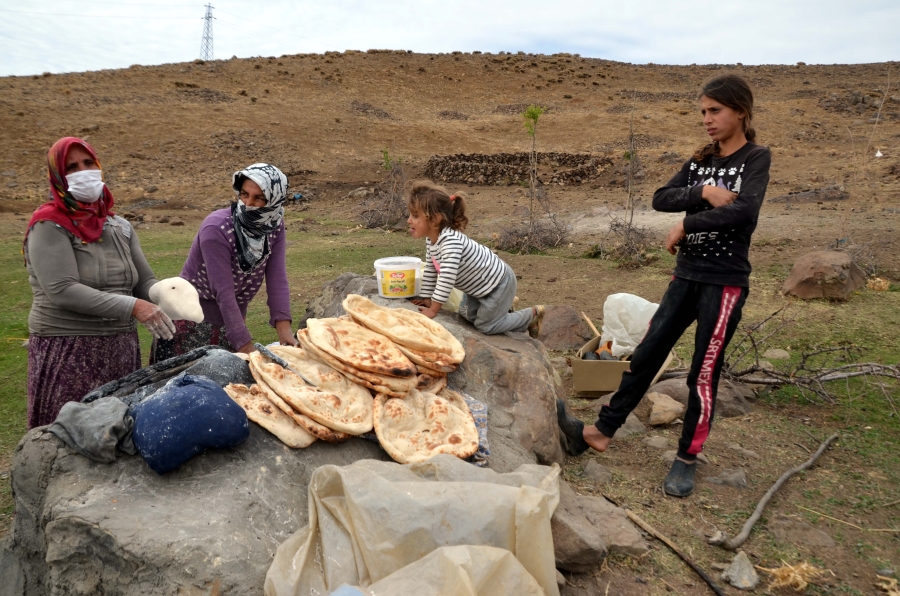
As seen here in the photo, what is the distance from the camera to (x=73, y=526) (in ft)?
6.79

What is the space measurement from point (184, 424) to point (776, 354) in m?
4.79

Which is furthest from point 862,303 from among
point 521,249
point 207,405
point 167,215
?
point 167,215

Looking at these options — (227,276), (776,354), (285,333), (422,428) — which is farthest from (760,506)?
(227,276)

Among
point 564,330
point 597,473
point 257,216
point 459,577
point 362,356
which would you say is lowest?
point 597,473

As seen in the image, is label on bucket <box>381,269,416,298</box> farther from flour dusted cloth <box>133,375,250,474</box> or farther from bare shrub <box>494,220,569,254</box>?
bare shrub <box>494,220,569,254</box>

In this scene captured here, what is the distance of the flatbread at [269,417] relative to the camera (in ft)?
8.35

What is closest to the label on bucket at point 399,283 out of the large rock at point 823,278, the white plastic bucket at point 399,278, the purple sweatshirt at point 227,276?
the white plastic bucket at point 399,278

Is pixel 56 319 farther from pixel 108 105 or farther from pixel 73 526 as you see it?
pixel 108 105

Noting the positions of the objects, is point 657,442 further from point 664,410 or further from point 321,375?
point 321,375

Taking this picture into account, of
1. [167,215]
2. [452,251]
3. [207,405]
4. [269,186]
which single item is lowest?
[167,215]

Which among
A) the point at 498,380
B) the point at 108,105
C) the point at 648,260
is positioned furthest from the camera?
the point at 108,105

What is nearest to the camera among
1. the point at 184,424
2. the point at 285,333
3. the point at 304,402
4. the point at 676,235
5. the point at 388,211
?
the point at 184,424

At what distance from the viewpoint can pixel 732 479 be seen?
3.36 m

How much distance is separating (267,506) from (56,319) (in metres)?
1.38
